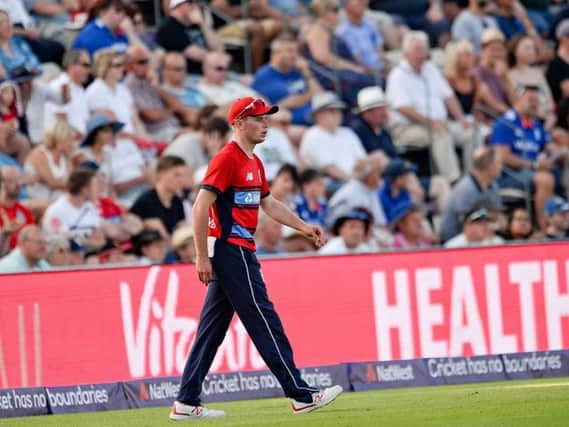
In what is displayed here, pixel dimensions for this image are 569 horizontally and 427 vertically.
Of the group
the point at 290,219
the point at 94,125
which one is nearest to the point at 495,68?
the point at 94,125

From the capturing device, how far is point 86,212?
14.4 m

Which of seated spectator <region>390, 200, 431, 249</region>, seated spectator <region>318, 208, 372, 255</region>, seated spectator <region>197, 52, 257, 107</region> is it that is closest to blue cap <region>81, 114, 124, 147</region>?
seated spectator <region>197, 52, 257, 107</region>

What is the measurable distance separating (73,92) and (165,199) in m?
1.68

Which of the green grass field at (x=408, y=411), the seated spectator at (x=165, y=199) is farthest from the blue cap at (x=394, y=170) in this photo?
the green grass field at (x=408, y=411)

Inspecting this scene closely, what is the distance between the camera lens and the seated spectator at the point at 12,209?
45.5ft

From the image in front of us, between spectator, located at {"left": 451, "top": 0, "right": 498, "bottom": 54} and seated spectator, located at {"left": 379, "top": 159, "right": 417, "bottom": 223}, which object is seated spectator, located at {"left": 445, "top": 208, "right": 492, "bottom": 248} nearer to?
seated spectator, located at {"left": 379, "top": 159, "right": 417, "bottom": 223}

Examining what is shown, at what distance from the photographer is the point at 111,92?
16.1 m

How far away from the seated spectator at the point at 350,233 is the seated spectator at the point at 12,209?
3194 millimetres

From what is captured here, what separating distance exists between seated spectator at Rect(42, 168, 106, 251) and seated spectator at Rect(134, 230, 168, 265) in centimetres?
42

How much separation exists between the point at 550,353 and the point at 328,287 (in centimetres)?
207

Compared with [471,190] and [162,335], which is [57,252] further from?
[471,190]

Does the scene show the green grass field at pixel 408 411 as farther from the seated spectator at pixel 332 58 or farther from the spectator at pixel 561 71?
the spectator at pixel 561 71

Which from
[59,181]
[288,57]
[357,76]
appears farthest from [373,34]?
[59,181]

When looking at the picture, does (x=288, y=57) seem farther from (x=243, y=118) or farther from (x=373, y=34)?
(x=243, y=118)
